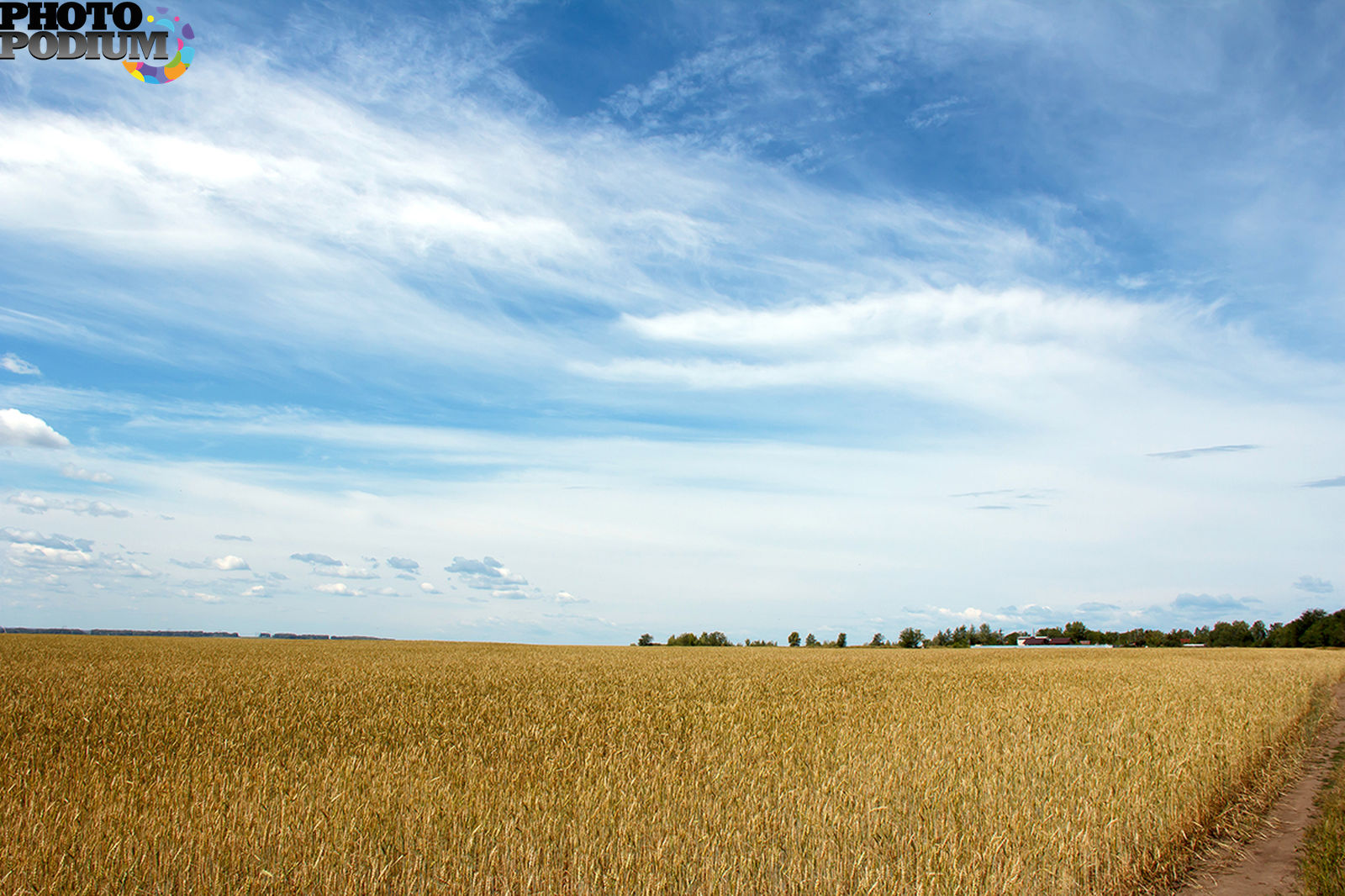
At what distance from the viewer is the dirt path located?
21.3ft

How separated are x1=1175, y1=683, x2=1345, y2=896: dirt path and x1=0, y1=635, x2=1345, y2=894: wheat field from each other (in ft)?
0.99

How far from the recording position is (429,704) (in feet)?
45.9

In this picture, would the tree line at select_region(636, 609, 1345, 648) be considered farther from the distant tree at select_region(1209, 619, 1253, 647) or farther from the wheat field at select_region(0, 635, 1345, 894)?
the wheat field at select_region(0, 635, 1345, 894)

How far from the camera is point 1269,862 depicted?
7.27m

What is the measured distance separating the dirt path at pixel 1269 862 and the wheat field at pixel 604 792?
0.30 m

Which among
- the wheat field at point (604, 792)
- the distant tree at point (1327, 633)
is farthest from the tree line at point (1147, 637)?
the wheat field at point (604, 792)

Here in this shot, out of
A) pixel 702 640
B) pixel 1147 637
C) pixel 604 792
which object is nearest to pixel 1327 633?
pixel 1147 637

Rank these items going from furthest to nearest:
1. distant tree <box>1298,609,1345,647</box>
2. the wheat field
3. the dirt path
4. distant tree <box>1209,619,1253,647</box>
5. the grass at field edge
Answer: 1. distant tree <box>1209,619,1253,647</box>
2. distant tree <box>1298,609,1345,647</box>
3. the dirt path
4. the grass at field edge
5. the wheat field

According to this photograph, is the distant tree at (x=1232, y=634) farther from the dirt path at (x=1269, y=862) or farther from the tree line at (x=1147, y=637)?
the dirt path at (x=1269, y=862)

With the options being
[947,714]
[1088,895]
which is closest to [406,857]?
[1088,895]

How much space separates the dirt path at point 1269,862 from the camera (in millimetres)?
6496

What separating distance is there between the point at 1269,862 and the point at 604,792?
6.72m

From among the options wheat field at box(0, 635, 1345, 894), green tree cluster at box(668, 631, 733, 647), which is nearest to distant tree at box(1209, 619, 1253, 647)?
green tree cluster at box(668, 631, 733, 647)

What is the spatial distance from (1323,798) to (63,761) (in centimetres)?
1602
